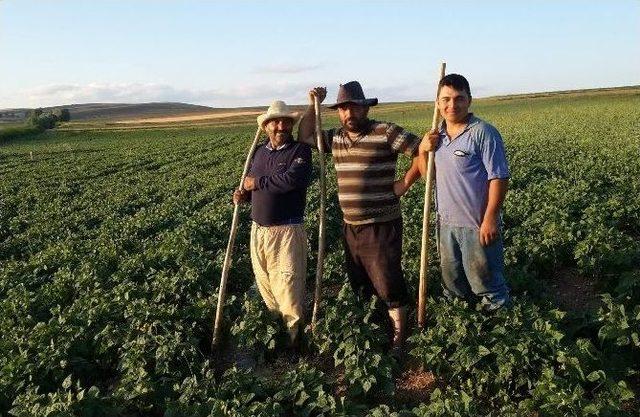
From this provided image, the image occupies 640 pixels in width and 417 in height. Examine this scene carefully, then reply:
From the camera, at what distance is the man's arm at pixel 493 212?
4312 mm

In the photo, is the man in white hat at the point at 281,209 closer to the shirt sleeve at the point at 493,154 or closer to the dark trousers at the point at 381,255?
the dark trousers at the point at 381,255

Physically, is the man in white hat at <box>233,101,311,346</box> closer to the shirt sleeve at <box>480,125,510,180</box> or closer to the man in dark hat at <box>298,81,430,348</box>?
the man in dark hat at <box>298,81,430,348</box>

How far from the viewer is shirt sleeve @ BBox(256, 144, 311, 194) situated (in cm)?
496

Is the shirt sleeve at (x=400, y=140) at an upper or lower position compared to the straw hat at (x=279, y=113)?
lower

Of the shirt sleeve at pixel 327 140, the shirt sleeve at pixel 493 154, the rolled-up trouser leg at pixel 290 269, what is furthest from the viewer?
the rolled-up trouser leg at pixel 290 269

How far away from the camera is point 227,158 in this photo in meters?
28.2

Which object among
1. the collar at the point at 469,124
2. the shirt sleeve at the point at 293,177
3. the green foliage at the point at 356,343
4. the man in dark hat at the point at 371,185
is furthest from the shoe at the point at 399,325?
the collar at the point at 469,124

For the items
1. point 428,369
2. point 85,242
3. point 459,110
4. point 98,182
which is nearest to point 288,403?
point 428,369

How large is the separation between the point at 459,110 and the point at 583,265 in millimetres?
2971

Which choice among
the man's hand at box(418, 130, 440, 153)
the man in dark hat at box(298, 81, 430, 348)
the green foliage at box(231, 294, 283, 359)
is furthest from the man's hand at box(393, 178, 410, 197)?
the green foliage at box(231, 294, 283, 359)

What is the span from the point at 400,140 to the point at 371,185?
47 cm

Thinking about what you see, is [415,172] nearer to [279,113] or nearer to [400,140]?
[400,140]

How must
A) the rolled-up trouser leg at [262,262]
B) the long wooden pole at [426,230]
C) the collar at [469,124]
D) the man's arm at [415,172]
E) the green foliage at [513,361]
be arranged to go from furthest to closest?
the rolled-up trouser leg at [262,262]
the man's arm at [415,172]
the long wooden pole at [426,230]
the collar at [469,124]
the green foliage at [513,361]

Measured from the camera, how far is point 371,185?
4.92 meters
